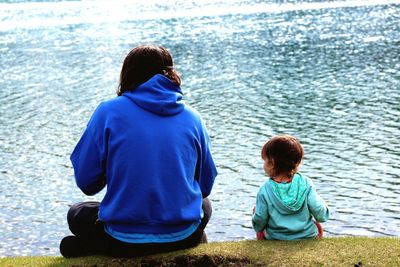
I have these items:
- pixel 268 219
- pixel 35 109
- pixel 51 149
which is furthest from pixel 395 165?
pixel 35 109

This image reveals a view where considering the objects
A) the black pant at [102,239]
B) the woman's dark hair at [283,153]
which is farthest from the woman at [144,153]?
the woman's dark hair at [283,153]

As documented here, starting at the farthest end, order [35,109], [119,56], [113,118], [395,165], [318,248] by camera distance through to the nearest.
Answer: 1. [119,56]
2. [35,109]
3. [395,165]
4. [318,248]
5. [113,118]

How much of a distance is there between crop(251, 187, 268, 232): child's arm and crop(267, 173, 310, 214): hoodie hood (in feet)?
0.39

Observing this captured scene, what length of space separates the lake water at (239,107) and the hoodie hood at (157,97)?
783 cm

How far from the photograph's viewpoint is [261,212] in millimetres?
8133

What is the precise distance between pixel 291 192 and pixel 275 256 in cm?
81

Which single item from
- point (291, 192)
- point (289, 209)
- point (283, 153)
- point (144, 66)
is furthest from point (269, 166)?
point (144, 66)

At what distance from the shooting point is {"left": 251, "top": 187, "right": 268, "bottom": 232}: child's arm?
809 centimetres

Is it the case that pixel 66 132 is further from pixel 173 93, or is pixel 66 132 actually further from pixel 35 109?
pixel 173 93

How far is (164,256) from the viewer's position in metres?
7.39

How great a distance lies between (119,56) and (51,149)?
29680mm

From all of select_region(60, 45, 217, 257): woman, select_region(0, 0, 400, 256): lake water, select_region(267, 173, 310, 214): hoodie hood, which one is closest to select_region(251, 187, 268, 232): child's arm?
select_region(267, 173, 310, 214): hoodie hood

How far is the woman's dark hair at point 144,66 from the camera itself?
7.03m

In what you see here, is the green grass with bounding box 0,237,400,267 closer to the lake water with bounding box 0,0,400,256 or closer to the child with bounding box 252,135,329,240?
the child with bounding box 252,135,329,240
